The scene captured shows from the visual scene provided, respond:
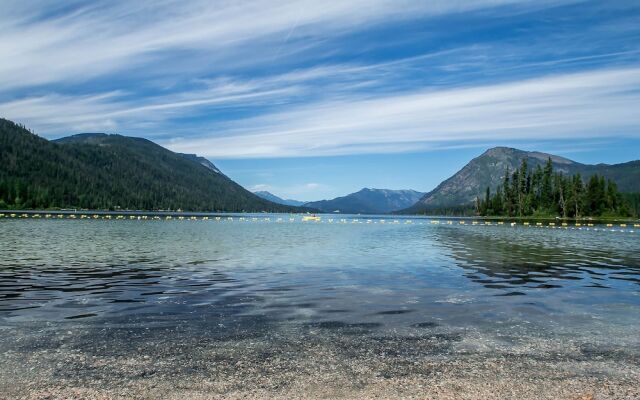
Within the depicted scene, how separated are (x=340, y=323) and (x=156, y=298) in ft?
38.5

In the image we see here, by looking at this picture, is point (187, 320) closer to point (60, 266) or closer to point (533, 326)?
point (533, 326)

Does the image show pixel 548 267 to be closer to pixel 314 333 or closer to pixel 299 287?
pixel 299 287

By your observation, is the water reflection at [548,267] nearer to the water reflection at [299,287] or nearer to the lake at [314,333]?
the water reflection at [299,287]

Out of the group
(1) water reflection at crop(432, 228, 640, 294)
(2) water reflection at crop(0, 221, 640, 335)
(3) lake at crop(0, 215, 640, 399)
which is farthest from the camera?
(1) water reflection at crop(432, 228, 640, 294)

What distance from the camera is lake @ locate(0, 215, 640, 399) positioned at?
43.3 feet

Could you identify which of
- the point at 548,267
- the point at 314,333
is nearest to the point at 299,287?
the point at 314,333

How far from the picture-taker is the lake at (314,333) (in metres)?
13.2

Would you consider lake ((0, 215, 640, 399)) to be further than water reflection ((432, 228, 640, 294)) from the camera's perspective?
No

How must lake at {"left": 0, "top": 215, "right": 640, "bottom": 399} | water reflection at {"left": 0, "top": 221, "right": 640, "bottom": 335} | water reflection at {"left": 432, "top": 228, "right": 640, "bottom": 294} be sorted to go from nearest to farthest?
lake at {"left": 0, "top": 215, "right": 640, "bottom": 399} < water reflection at {"left": 0, "top": 221, "right": 640, "bottom": 335} < water reflection at {"left": 432, "top": 228, "right": 640, "bottom": 294}

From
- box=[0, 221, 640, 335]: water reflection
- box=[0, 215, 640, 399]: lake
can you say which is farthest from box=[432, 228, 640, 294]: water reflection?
box=[0, 215, 640, 399]: lake

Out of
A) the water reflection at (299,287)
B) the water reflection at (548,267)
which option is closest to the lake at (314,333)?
the water reflection at (299,287)

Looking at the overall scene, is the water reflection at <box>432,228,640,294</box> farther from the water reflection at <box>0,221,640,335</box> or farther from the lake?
the lake

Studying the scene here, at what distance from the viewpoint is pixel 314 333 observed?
18938 millimetres

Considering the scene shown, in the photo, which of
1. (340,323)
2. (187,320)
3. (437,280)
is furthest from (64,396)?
(437,280)
